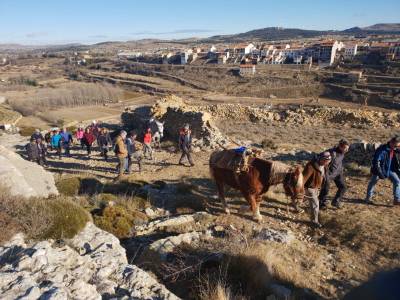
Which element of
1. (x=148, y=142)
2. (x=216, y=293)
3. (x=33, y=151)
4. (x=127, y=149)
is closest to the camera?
(x=216, y=293)

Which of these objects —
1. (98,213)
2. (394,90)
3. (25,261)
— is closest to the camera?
(25,261)

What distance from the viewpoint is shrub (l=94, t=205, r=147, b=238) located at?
767 centimetres

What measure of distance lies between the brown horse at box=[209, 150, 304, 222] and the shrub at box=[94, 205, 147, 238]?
7.05 ft

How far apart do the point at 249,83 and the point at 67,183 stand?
7486 centimetres

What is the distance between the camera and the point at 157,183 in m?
11.5

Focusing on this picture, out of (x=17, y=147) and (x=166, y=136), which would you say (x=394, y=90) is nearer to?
(x=166, y=136)

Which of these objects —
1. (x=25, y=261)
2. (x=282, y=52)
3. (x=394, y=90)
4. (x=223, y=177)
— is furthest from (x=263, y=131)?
(x=282, y=52)

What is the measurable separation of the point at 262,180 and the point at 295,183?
0.76m

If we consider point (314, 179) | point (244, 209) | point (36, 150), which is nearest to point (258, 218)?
point (244, 209)

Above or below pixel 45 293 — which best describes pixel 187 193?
below

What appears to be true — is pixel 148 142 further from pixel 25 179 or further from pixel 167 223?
pixel 167 223

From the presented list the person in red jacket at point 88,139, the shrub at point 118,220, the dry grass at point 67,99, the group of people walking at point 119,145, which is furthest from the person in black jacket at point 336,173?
the dry grass at point 67,99

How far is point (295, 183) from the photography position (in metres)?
7.93

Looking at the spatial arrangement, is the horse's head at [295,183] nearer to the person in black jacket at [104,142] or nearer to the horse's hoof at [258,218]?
the horse's hoof at [258,218]
